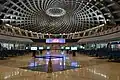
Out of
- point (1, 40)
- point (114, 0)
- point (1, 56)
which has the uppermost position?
point (114, 0)

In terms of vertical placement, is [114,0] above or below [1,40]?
above

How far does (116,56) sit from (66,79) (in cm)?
1549

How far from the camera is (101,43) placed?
151ft

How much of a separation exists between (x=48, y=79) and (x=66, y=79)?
87 centimetres

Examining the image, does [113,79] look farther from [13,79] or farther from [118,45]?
[118,45]

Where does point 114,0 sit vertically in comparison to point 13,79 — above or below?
above

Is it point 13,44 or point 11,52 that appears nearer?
point 11,52

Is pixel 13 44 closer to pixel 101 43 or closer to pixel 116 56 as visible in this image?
pixel 101 43

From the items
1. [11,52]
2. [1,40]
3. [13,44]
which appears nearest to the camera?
[11,52]

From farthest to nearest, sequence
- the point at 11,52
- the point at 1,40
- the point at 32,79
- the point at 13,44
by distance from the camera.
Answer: the point at 13,44, the point at 1,40, the point at 11,52, the point at 32,79

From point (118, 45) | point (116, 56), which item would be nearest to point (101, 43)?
point (118, 45)

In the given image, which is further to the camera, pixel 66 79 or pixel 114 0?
pixel 114 0

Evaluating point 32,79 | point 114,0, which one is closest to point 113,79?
point 32,79

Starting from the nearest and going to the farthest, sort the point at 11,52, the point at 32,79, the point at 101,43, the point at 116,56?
the point at 32,79
the point at 116,56
the point at 11,52
the point at 101,43
